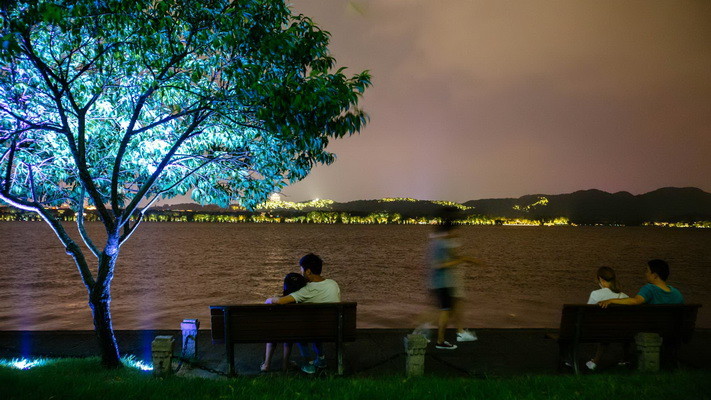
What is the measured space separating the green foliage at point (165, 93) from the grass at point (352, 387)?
2.76 metres

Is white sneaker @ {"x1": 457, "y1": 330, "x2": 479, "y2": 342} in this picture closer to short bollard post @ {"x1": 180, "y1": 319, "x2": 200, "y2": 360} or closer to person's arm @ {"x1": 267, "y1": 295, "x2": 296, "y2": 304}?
person's arm @ {"x1": 267, "y1": 295, "x2": 296, "y2": 304}

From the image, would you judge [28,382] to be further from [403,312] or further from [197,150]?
[403,312]

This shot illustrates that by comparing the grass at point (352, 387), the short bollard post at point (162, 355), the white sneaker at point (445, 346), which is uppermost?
the short bollard post at point (162, 355)

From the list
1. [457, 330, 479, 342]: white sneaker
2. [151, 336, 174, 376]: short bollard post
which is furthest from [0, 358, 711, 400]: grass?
[457, 330, 479, 342]: white sneaker

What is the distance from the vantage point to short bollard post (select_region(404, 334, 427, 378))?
20.4ft

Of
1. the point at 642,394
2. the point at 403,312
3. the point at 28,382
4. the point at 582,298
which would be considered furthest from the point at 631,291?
the point at 28,382

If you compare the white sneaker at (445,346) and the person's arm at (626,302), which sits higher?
the person's arm at (626,302)

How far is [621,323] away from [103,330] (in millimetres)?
7971

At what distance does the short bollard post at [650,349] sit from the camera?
641cm

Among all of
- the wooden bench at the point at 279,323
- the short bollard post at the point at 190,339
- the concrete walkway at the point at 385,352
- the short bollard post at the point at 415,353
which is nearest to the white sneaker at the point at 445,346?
the concrete walkway at the point at 385,352

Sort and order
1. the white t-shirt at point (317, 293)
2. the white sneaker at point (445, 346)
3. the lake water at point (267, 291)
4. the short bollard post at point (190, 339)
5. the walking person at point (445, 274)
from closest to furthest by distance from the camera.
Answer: the white t-shirt at point (317, 293) < the short bollard post at point (190, 339) < the walking person at point (445, 274) < the white sneaker at point (445, 346) < the lake water at point (267, 291)

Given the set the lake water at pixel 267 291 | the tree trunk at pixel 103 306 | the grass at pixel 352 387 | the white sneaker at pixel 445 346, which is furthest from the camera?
the lake water at pixel 267 291

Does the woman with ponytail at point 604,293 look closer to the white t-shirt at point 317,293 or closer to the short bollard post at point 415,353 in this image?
the short bollard post at point 415,353

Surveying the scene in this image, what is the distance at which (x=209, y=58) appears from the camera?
6.58m
